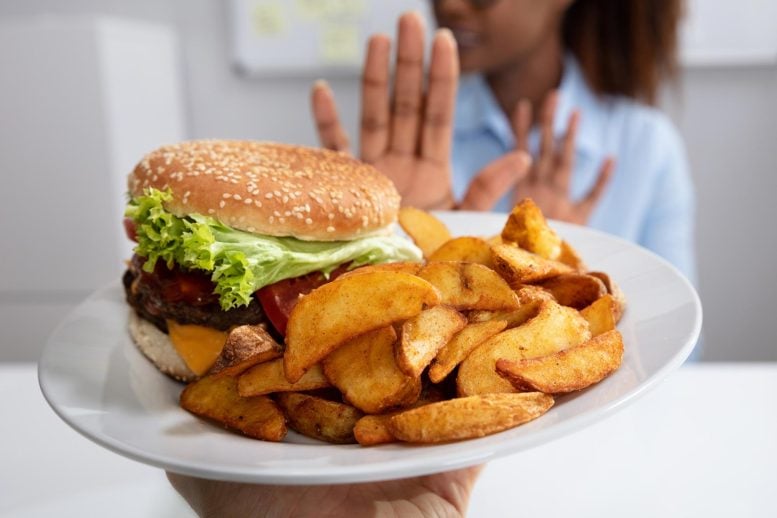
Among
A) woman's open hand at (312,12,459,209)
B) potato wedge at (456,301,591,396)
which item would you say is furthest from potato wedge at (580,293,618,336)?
woman's open hand at (312,12,459,209)

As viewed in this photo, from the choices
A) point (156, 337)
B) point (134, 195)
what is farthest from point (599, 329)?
point (134, 195)

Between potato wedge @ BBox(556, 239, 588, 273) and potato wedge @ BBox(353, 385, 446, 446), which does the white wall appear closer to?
Answer: potato wedge @ BBox(556, 239, 588, 273)

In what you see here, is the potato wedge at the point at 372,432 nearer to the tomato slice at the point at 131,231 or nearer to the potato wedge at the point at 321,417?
the potato wedge at the point at 321,417

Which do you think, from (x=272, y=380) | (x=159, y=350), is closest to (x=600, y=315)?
(x=272, y=380)

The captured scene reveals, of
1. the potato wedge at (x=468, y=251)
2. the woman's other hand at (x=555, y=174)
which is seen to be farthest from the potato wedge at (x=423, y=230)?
the woman's other hand at (x=555, y=174)

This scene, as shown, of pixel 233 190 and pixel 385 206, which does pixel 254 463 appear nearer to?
pixel 233 190

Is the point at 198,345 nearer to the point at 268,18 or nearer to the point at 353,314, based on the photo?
the point at 353,314
